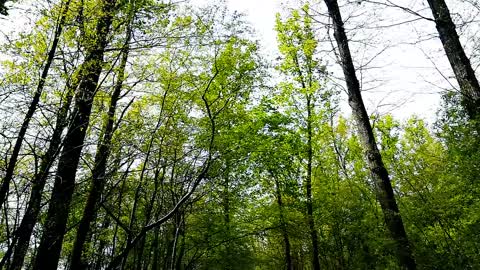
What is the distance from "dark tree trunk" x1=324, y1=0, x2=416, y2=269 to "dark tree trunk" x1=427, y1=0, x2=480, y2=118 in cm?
158

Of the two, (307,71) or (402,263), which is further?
(307,71)

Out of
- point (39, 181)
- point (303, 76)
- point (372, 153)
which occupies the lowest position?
point (39, 181)

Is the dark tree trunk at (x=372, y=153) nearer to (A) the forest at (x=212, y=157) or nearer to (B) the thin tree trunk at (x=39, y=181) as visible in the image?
(A) the forest at (x=212, y=157)

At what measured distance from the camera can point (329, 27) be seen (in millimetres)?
6801

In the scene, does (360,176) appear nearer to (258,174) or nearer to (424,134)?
(258,174)

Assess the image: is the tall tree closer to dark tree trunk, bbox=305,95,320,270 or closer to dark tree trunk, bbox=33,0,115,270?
dark tree trunk, bbox=305,95,320,270

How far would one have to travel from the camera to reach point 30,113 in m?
3.15

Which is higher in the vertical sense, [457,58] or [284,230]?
[457,58]

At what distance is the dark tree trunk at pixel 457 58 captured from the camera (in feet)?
18.0

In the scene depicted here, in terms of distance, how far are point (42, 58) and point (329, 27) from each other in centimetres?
519

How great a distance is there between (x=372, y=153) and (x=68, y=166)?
4.73 m

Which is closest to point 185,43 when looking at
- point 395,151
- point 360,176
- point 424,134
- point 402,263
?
point 402,263

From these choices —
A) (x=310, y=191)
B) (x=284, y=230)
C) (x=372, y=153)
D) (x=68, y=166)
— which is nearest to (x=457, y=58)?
(x=372, y=153)

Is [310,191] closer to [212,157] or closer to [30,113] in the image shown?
[212,157]
